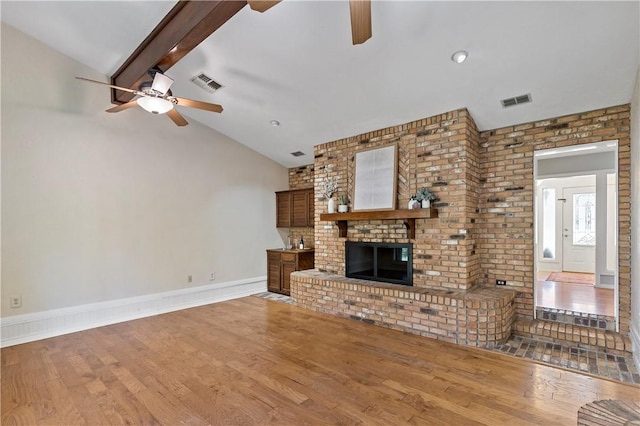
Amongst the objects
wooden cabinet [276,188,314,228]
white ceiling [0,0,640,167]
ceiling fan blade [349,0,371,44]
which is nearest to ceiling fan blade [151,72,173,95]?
white ceiling [0,0,640,167]

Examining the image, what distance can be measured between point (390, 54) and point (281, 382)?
10.7 feet

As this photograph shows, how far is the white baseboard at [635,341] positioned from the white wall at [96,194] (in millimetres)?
5493

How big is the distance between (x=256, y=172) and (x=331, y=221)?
2194 mm

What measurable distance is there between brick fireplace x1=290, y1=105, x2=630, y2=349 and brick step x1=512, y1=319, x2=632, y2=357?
0.02 meters

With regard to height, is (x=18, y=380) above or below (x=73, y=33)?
below

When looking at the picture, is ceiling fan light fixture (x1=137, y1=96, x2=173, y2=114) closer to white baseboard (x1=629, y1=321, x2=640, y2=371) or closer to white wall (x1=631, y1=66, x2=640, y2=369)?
white wall (x1=631, y1=66, x2=640, y2=369)

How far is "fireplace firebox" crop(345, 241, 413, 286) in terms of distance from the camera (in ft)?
14.0

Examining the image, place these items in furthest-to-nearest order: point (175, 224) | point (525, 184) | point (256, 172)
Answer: point (256, 172)
point (175, 224)
point (525, 184)

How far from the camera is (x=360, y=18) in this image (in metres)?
1.71

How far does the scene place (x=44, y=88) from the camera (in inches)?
152

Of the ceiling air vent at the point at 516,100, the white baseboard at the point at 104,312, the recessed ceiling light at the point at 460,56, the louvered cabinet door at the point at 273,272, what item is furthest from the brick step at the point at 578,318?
the white baseboard at the point at 104,312

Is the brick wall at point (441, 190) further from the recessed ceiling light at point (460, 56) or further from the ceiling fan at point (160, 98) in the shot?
the ceiling fan at point (160, 98)

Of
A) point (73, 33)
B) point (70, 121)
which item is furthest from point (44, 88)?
point (73, 33)

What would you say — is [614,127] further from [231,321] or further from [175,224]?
[175,224]
